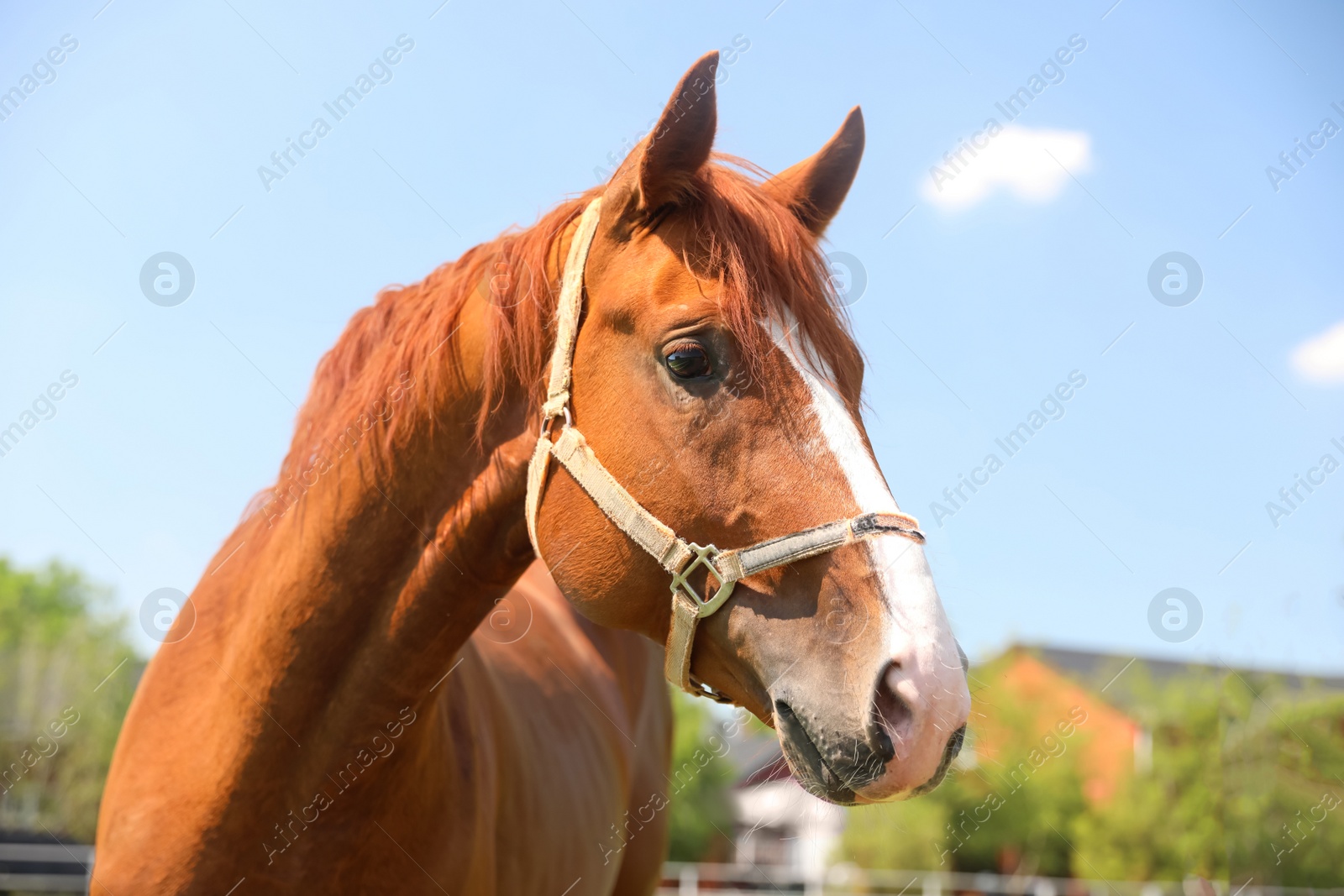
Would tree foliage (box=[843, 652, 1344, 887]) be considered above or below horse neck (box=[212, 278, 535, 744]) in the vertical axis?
below

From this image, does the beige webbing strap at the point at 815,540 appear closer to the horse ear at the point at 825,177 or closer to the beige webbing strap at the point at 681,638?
the beige webbing strap at the point at 681,638

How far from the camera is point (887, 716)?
69.2 inches

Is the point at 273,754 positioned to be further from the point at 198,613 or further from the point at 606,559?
the point at 606,559

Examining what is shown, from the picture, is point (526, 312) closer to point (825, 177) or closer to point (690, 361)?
point (690, 361)

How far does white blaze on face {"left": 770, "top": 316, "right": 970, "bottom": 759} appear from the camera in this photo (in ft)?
5.60

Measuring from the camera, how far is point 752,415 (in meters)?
2.02

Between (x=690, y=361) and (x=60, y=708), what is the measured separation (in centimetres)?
1478

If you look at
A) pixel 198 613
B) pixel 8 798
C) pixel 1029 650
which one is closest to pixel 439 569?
pixel 198 613

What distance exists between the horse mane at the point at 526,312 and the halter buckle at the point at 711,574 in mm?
422

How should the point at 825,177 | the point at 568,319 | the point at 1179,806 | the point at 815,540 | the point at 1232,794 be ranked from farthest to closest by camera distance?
the point at 1179,806 → the point at 1232,794 → the point at 825,177 → the point at 568,319 → the point at 815,540

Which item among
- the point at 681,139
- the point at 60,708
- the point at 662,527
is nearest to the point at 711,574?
the point at 662,527

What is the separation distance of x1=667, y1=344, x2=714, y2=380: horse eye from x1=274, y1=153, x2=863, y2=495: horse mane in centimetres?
9

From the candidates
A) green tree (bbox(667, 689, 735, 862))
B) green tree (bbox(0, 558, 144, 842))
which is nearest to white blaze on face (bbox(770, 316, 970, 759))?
green tree (bbox(0, 558, 144, 842))

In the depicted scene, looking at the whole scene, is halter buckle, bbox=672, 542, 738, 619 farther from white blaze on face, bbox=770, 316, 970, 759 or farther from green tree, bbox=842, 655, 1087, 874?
green tree, bbox=842, 655, 1087, 874
